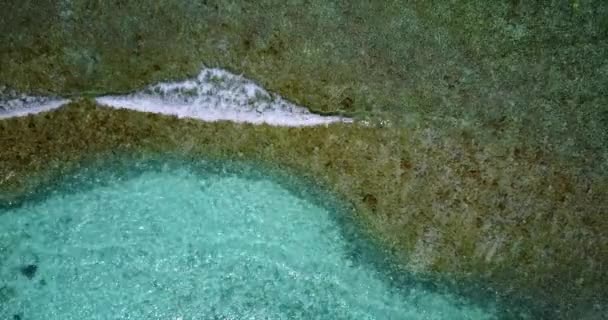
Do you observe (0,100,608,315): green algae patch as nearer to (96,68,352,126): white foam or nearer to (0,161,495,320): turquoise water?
(96,68,352,126): white foam

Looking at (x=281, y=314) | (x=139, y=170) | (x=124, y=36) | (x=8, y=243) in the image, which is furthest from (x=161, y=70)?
(x=281, y=314)

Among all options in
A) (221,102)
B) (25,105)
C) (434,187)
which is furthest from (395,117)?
(25,105)

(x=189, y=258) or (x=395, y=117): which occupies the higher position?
(x=395, y=117)

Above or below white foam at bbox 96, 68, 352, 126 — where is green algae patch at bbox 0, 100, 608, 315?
below

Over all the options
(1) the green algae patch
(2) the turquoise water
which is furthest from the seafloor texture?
(2) the turquoise water

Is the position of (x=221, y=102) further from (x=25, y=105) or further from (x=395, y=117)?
(x=25, y=105)

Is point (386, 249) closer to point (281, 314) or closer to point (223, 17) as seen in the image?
point (281, 314)
